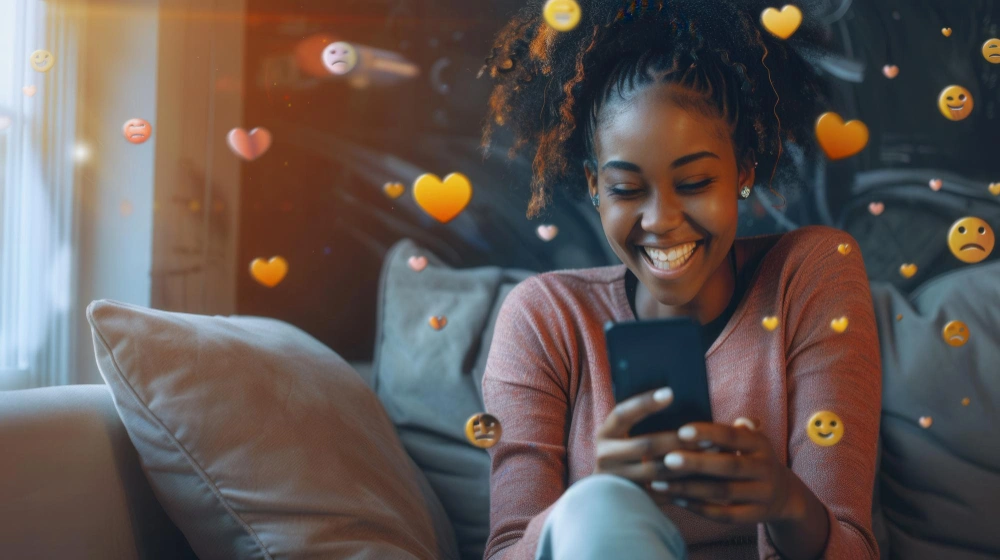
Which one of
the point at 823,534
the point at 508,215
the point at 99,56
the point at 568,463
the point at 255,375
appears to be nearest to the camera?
the point at 823,534

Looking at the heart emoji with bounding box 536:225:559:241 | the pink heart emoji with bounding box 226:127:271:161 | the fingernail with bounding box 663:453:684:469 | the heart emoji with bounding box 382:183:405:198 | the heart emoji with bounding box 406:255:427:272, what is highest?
the pink heart emoji with bounding box 226:127:271:161

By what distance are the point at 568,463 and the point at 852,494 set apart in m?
0.32

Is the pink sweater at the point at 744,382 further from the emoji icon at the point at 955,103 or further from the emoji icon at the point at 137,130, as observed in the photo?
the emoji icon at the point at 137,130

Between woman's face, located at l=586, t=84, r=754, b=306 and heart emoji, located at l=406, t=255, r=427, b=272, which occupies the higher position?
woman's face, located at l=586, t=84, r=754, b=306

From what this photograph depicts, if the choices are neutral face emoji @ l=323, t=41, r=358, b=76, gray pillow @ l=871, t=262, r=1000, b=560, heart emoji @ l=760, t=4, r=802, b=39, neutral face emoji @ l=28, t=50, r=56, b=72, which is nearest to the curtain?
neutral face emoji @ l=28, t=50, r=56, b=72

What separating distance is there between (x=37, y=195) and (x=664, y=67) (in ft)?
3.26

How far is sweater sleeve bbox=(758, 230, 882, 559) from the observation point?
81 centimetres

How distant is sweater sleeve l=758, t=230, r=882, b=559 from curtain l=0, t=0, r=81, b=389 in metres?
1.10

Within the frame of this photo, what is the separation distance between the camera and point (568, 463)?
98 centimetres

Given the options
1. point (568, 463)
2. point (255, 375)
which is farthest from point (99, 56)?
point (568, 463)

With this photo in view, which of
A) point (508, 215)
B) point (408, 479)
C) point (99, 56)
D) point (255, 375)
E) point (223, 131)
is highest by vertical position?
point (99, 56)

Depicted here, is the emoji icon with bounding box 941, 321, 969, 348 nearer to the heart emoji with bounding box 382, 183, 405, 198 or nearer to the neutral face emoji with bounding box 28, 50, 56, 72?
the heart emoji with bounding box 382, 183, 405, 198

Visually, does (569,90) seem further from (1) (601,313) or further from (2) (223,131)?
(2) (223,131)

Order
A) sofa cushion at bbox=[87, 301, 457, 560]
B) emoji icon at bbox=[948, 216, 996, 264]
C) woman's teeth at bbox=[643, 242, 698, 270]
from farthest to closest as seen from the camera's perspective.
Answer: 1. emoji icon at bbox=[948, 216, 996, 264]
2. woman's teeth at bbox=[643, 242, 698, 270]
3. sofa cushion at bbox=[87, 301, 457, 560]
